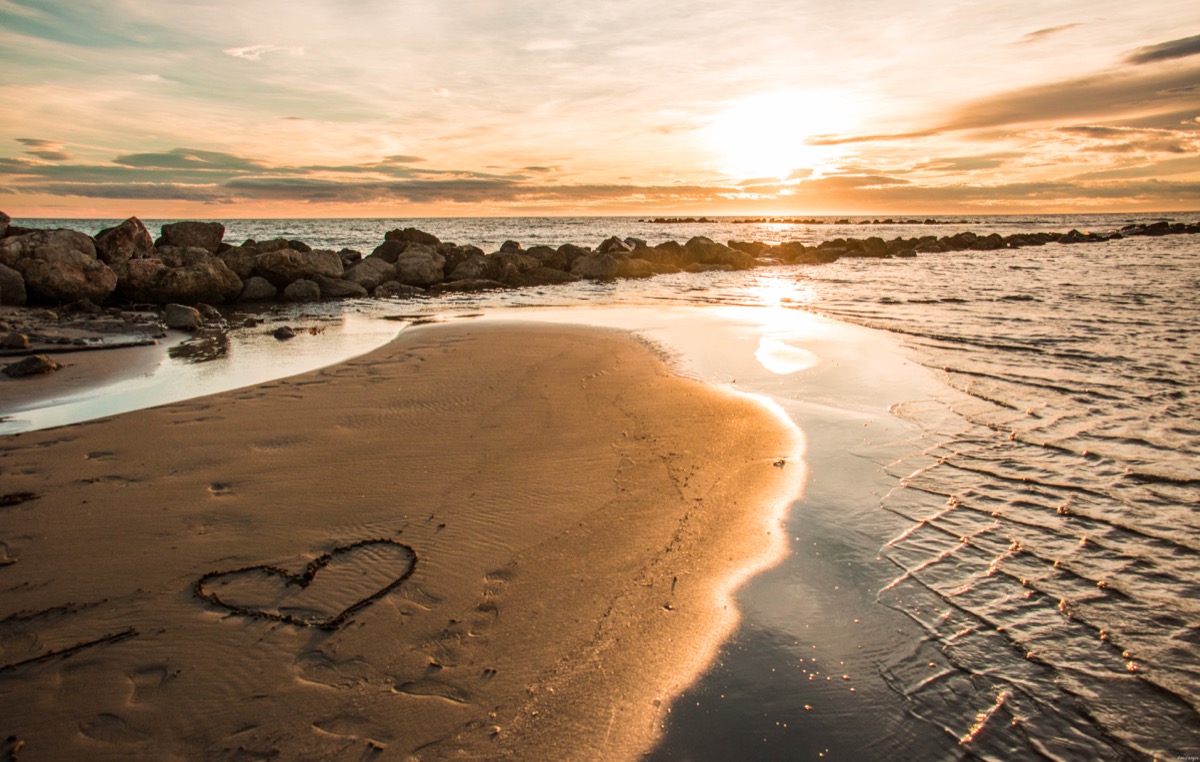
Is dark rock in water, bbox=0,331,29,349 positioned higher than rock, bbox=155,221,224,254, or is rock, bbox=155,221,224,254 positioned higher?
rock, bbox=155,221,224,254

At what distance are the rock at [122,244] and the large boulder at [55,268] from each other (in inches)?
65.8

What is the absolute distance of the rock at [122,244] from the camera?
16.1m

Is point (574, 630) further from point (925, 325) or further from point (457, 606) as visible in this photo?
point (925, 325)

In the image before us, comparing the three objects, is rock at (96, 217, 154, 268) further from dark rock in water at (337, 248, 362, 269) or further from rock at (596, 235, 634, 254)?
rock at (596, 235, 634, 254)

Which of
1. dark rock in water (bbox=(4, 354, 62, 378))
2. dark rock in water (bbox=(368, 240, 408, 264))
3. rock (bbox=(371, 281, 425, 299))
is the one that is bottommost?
dark rock in water (bbox=(4, 354, 62, 378))

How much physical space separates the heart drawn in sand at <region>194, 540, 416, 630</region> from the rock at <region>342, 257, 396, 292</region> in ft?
56.3

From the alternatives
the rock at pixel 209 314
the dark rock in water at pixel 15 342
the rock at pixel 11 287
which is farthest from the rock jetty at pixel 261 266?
the dark rock in water at pixel 15 342

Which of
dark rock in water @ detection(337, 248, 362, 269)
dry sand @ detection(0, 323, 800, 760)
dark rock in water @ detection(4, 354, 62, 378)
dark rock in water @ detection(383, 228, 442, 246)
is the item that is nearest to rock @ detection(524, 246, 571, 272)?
dark rock in water @ detection(383, 228, 442, 246)

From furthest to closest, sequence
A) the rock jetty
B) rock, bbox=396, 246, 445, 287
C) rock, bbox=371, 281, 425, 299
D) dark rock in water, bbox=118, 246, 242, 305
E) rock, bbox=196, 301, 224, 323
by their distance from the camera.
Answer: rock, bbox=396, 246, 445, 287, rock, bbox=371, 281, 425, 299, dark rock in water, bbox=118, 246, 242, 305, the rock jetty, rock, bbox=196, 301, 224, 323

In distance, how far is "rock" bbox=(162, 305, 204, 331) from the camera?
12.2 m

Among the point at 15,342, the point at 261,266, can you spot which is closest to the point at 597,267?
the point at 261,266

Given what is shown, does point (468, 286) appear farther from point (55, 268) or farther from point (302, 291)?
point (55, 268)

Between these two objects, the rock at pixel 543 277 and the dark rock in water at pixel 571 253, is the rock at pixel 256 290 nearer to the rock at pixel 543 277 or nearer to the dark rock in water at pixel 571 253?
the rock at pixel 543 277

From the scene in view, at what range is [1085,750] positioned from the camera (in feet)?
7.97
